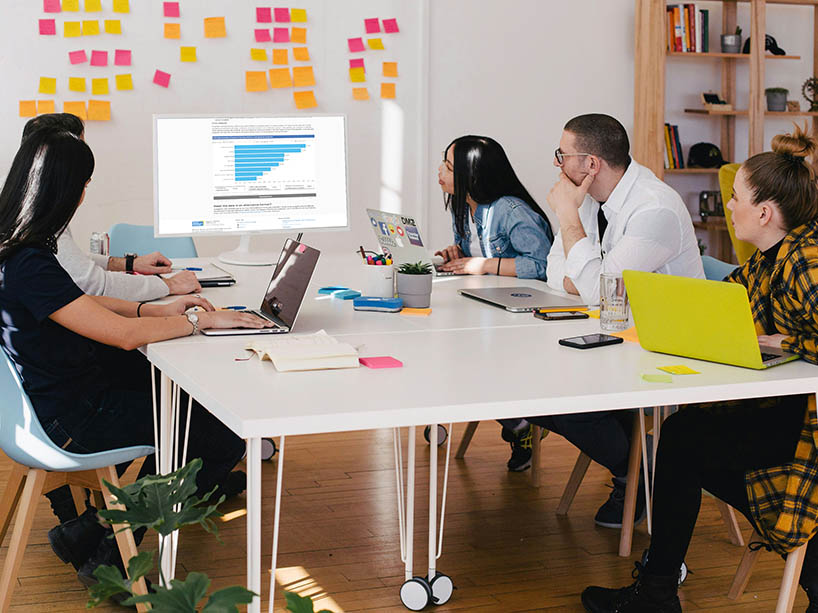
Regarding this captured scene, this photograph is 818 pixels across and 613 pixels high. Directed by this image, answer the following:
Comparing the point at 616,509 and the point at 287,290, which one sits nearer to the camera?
the point at 287,290

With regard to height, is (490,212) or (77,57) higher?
(77,57)

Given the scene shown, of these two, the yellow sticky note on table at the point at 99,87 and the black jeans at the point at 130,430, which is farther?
the yellow sticky note on table at the point at 99,87

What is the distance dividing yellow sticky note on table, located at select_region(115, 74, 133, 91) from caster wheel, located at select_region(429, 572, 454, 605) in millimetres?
3287

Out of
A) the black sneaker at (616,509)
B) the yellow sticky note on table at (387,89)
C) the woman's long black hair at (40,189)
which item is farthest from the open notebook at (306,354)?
the yellow sticky note on table at (387,89)

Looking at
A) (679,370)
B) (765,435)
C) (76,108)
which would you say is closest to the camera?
(679,370)

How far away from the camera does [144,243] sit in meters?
4.03

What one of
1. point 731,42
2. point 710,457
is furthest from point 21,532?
point 731,42

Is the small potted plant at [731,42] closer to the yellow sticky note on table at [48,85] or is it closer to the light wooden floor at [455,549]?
the light wooden floor at [455,549]

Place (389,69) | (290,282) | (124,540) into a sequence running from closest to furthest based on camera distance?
(124,540) → (290,282) → (389,69)

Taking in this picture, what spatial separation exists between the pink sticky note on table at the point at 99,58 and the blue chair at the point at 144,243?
1.15 m

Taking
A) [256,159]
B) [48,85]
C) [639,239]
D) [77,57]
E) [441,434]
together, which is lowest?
[441,434]

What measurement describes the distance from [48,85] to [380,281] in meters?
2.79

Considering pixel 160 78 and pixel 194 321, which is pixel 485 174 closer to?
pixel 194 321

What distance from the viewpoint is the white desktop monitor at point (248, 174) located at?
3.35 metres
